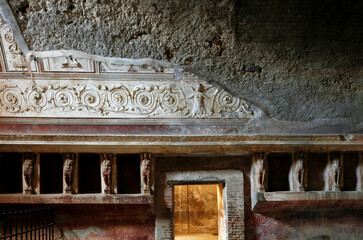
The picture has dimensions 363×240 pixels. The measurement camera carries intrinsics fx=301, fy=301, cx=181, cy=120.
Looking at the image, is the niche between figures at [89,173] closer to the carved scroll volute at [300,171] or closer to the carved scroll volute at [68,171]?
the carved scroll volute at [68,171]

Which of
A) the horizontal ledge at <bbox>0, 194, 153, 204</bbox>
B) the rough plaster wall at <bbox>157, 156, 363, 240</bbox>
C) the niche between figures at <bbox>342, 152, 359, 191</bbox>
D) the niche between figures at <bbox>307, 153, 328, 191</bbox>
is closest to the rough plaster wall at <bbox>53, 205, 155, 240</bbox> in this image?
the horizontal ledge at <bbox>0, 194, 153, 204</bbox>

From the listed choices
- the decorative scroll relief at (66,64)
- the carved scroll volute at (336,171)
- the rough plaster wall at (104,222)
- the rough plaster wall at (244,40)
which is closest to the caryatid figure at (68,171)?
the rough plaster wall at (104,222)

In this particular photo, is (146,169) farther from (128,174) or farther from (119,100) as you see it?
(119,100)

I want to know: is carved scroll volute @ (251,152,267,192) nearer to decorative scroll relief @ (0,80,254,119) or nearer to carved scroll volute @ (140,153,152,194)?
decorative scroll relief @ (0,80,254,119)

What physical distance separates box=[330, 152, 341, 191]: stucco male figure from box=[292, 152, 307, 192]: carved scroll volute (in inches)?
17.3

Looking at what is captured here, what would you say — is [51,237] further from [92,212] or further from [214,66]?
[214,66]

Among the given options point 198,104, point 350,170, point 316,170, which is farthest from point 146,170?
point 350,170

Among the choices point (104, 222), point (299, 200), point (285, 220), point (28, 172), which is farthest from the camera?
point (285, 220)

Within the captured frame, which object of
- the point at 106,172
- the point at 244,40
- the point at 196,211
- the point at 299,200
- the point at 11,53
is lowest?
the point at 196,211

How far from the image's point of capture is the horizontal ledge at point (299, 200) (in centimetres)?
458

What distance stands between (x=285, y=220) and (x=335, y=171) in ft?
3.63

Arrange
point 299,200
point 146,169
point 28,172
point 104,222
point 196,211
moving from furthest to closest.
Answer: point 196,211 → point 104,222 → point 299,200 → point 146,169 → point 28,172

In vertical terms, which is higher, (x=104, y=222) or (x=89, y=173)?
(x=89, y=173)

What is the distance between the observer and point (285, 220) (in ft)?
16.0
